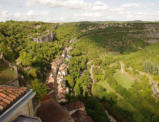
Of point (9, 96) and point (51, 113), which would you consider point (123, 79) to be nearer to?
point (51, 113)

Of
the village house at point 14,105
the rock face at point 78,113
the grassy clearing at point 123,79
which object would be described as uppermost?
Answer: the village house at point 14,105

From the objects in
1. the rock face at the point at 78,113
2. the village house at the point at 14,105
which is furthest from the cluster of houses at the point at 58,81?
the village house at the point at 14,105

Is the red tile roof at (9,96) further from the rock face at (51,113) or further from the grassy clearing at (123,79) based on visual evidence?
the grassy clearing at (123,79)

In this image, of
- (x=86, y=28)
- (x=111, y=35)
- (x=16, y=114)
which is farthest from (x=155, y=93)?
(x=86, y=28)

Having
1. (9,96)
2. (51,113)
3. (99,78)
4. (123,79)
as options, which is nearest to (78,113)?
(51,113)

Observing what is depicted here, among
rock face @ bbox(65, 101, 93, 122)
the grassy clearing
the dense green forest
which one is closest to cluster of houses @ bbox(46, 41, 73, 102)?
the dense green forest

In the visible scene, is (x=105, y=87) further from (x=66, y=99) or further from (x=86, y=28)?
(x=86, y=28)

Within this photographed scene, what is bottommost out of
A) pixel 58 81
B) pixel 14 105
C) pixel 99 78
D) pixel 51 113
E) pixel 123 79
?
pixel 99 78

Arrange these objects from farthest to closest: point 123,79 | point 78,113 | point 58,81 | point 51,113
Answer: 1. point 123,79
2. point 58,81
3. point 78,113
4. point 51,113

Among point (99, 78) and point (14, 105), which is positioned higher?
point (14, 105)
